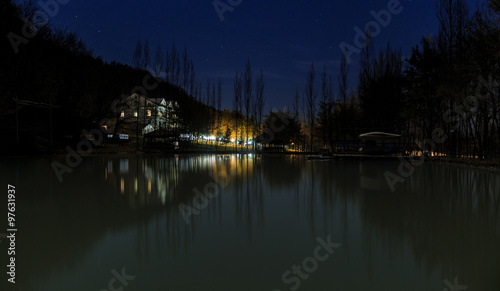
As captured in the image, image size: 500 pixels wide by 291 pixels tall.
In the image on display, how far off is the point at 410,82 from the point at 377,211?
2135cm

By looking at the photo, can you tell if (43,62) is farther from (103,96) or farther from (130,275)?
(130,275)

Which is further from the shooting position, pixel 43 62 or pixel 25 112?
pixel 43 62

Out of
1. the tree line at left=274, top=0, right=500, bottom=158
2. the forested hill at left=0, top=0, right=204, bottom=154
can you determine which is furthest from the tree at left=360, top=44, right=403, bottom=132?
the forested hill at left=0, top=0, right=204, bottom=154

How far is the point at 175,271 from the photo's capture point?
257cm

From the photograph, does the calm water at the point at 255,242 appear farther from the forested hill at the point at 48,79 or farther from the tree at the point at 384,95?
the tree at the point at 384,95

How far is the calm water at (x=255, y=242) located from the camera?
2.45 metres

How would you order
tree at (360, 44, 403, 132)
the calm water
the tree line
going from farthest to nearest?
tree at (360, 44, 403, 132) → the tree line → the calm water

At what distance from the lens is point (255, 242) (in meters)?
3.32

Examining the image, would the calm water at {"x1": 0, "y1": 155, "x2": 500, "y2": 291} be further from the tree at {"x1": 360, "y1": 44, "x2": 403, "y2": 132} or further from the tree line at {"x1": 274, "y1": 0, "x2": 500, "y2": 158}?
the tree at {"x1": 360, "y1": 44, "x2": 403, "y2": 132}

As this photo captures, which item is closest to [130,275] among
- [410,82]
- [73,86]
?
[410,82]

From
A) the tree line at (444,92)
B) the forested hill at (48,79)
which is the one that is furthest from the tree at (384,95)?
the forested hill at (48,79)

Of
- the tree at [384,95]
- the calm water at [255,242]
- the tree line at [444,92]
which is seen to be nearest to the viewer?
the calm water at [255,242]

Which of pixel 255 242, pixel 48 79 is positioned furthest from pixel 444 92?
pixel 48 79

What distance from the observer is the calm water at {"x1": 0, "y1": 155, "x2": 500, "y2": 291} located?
2.45 meters
